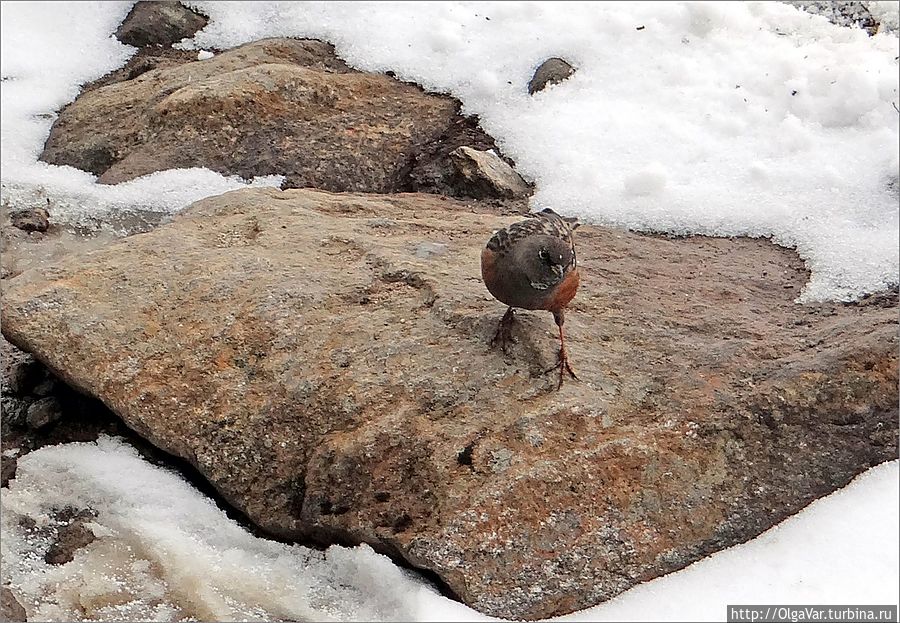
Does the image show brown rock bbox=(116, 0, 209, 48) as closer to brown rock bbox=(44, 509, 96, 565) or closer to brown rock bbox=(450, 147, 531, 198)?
brown rock bbox=(450, 147, 531, 198)

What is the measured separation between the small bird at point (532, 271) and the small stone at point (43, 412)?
2080 mm

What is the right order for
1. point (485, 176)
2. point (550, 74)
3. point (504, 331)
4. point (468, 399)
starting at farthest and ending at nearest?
point (550, 74) → point (485, 176) → point (504, 331) → point (468, 399)

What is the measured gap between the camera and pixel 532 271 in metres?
3.68

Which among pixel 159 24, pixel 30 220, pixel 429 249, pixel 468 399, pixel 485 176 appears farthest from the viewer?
pixel 159 24

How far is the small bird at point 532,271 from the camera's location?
3.70m

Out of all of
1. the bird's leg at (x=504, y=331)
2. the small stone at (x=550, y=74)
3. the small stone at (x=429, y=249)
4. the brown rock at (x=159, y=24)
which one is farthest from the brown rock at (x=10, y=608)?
the brown rock at (x=159, y=24)

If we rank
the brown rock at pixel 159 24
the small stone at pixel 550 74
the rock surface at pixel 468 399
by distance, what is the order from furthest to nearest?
the brown rock at pixel 159 24 → the small stone at pixel 550 74 → the rock surface at pixel 468 399

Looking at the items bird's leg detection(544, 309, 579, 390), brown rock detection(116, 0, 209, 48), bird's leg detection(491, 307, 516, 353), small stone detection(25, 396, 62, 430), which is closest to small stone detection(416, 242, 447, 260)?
bird's leg detection(491, 307, 516, 353)

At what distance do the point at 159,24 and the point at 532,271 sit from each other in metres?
5.43

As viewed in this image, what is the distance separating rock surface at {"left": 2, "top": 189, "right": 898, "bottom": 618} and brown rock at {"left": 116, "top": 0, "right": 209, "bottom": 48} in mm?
3689

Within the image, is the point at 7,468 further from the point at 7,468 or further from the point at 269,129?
the point at 269,129

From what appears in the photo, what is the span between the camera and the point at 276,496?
3529mm

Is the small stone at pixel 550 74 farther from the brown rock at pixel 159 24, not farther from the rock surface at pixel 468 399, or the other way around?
the brown rock at pixel 159 24

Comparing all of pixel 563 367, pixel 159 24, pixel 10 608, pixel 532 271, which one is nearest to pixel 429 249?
pixel 532 271
